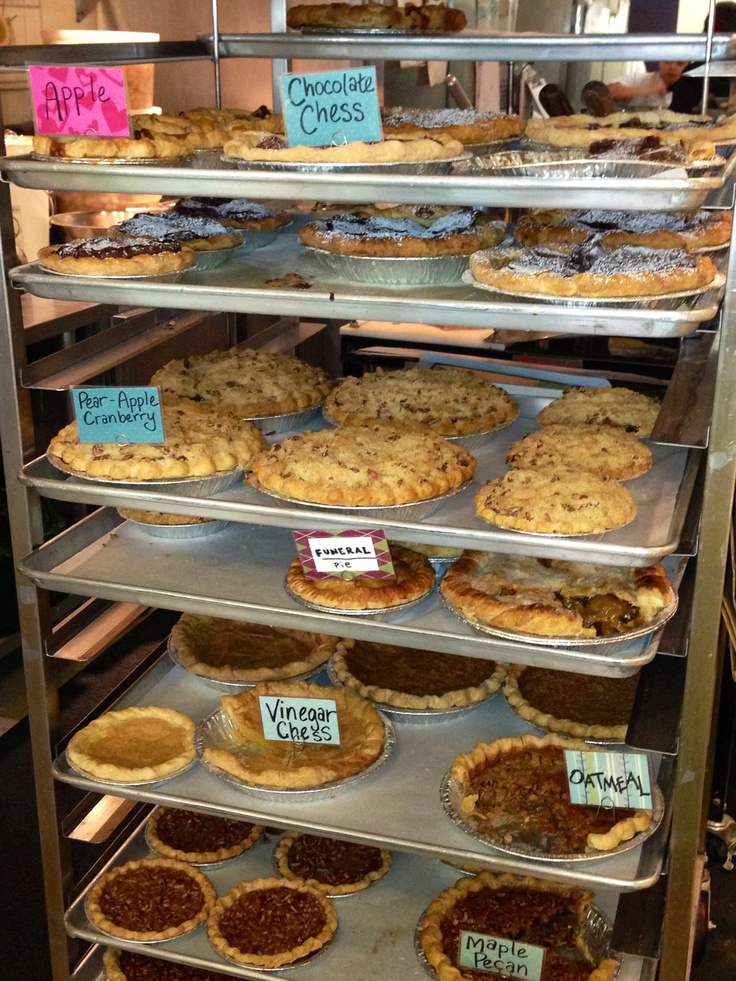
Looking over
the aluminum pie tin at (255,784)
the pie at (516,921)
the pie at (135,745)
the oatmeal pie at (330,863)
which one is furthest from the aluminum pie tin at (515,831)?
the pie at (135,745)

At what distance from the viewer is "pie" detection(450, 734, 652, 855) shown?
93.9 inches

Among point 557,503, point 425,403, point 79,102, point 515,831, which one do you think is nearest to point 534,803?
point 515,831

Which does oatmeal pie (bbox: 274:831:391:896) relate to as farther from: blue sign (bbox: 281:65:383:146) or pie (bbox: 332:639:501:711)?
blue sign (bbox: 281:65:383:146)

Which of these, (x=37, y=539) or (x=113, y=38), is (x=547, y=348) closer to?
(x=113, y=38)

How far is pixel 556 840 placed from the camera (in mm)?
2410

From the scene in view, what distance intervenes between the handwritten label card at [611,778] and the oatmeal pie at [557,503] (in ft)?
1.71

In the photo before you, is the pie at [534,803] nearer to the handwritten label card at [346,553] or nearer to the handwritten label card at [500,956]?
the handwritten label card at [500,956]

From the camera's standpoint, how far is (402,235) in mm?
2531

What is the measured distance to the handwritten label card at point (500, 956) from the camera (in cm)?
241

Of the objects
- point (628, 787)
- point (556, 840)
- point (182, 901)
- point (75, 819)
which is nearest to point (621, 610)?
point (628, 787)

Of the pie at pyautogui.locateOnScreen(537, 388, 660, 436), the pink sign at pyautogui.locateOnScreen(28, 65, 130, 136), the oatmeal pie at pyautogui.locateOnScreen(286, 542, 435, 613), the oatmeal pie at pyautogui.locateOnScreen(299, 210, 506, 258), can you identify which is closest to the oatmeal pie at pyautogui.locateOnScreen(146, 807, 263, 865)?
the oatmeal pie at pyautogui.locateOnScreen(286, 542, 435, 613)

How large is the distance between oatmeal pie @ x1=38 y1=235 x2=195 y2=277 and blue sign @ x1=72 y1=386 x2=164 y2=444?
283mm

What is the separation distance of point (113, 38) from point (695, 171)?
11.5ft

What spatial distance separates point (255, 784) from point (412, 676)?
0.63 m
